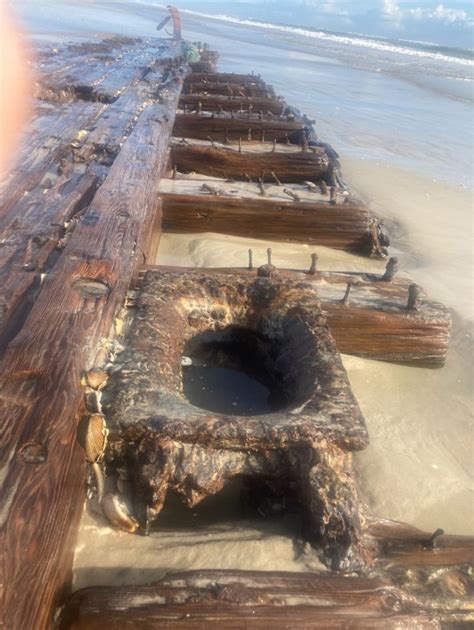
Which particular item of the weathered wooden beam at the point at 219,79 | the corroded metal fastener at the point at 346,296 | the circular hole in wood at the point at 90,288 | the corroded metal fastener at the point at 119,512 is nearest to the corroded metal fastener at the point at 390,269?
the corroded metal fastener at the point at 346,296

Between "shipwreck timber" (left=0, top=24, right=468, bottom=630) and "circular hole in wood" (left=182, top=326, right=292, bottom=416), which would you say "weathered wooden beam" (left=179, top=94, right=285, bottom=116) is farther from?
"circular hole in wood" (left=182, top=326, right=292, bottom=416)

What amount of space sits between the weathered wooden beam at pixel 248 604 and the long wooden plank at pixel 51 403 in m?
0.16

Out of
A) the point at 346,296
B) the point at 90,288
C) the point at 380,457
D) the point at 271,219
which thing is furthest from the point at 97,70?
the point at 380,457

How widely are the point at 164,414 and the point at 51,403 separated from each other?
1.33 ft

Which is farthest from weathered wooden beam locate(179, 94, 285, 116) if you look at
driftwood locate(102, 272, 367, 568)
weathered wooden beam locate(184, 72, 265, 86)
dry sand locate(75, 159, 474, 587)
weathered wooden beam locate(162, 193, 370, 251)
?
driftwood locate(102, 272, 367, 568)

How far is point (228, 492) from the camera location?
2104 mm

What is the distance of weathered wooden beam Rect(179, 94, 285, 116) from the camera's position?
8.68 m

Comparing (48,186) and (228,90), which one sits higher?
(228,90)

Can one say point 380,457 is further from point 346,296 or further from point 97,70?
point 97,70

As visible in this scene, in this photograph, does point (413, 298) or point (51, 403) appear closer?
point (51, 403)

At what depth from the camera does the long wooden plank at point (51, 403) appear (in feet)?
4.47

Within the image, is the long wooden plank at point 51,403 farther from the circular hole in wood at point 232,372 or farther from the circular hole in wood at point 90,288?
the circular hole in wood at point 232,372

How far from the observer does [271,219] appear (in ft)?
14.5

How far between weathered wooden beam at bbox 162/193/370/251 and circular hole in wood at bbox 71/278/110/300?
1966 mm
